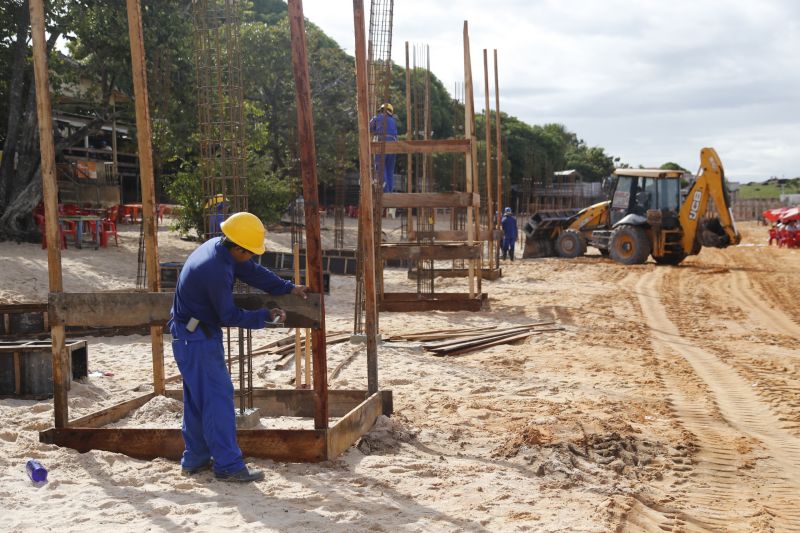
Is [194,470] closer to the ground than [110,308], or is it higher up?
closer to the ground

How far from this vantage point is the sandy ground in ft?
15.4

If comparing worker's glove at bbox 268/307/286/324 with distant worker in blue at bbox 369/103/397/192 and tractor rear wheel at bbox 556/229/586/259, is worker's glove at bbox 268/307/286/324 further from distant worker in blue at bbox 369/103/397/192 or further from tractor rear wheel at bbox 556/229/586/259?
tractor rear wheel at bbox 556/229/586/259

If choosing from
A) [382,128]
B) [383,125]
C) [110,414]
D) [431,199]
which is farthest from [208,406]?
[431,199]

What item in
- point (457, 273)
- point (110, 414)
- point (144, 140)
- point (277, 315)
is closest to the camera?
point (277, 315)

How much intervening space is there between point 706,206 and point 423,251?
1228 centimetres

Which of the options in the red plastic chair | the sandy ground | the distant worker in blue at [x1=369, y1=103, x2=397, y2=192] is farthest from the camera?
the red plastic chair

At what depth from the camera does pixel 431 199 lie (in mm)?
12797

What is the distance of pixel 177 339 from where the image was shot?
5.32m

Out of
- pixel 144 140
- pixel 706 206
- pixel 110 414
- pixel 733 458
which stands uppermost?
pixel 144 140

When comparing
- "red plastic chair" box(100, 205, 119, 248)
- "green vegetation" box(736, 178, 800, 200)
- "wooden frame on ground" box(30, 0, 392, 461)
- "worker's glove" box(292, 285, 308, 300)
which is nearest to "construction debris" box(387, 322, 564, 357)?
"wooden frame on ground" box(30, 0, 392, 461)

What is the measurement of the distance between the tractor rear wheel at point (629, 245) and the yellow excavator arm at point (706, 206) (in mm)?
1240

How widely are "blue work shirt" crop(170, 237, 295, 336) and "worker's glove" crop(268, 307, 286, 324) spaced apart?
0.14ft

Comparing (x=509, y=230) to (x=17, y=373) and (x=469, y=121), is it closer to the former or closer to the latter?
(x=469, y=121)

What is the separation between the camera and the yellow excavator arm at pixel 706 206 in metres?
21.9
